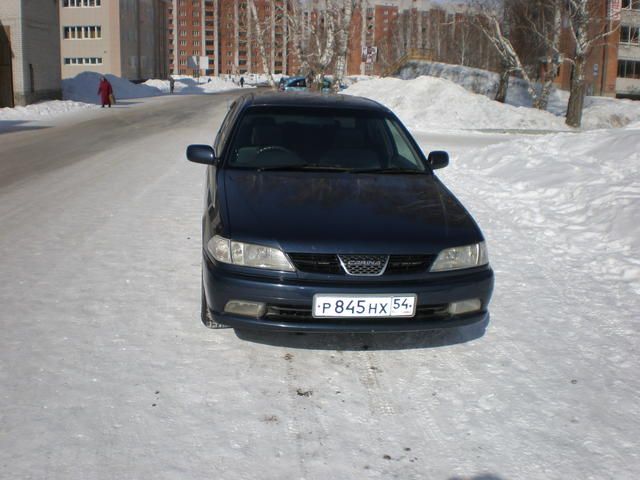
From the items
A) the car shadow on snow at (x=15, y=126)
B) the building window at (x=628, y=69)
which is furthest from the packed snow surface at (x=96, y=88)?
the building window at (x=628, y=69)

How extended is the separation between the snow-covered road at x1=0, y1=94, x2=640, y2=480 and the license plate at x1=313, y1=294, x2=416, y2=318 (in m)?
0.36

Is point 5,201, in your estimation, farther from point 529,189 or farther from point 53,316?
point 529,189

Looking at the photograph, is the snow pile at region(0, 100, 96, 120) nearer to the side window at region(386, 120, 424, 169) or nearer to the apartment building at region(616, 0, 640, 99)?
the side window at region(386, 120, 424, 169)

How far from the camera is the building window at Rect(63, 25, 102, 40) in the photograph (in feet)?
227

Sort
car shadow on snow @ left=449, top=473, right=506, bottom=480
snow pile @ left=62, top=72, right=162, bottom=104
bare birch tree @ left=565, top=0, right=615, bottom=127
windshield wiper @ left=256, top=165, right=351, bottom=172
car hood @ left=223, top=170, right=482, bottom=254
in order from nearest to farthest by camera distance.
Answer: car shadow on snow @ left=449, top=473, right=506, bottom=480 < car hood @ left=223, top=170, right=482, bottom=254 < windshield wiper @ left=256, top=165, right=351, bottom=172 < bare birch tree @ left=565, top=0, right=615, bottom=127 < snow pile @ left=62, top=72, right=162, bottom=104

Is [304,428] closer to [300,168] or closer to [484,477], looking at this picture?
[484,477]

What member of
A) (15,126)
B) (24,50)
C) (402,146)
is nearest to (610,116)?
(15,126)

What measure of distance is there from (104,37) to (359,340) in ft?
231

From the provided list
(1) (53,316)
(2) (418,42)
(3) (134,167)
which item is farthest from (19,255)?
(2) (418,42)

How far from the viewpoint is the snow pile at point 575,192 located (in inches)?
255

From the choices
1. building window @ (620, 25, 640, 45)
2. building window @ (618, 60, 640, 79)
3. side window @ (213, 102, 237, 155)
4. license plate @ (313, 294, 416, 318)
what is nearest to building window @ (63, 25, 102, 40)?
building window @ (620, 25, 640, 45)

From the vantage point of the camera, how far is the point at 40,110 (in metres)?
27.5

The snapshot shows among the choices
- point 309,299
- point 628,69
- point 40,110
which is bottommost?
point 309,299

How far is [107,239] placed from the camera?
6.66 m
